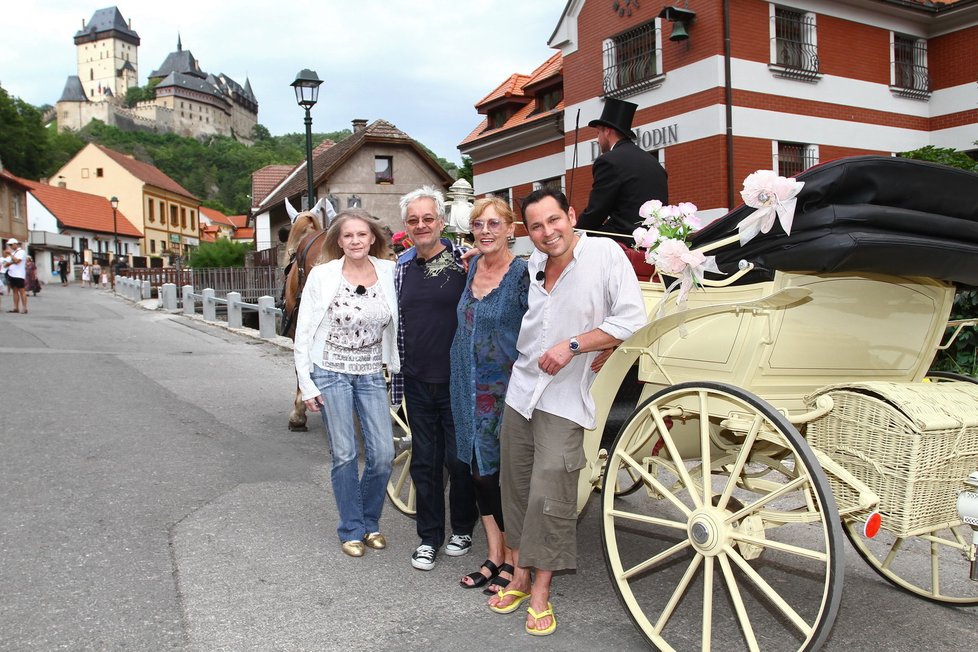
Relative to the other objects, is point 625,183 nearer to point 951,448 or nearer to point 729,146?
point 951,448

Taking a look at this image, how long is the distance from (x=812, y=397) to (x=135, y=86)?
161 metres

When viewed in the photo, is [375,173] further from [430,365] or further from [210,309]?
[430,365]

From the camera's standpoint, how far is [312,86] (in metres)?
13.1

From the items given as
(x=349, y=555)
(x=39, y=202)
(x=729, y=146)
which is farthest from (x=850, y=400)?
(x=39, y=202)

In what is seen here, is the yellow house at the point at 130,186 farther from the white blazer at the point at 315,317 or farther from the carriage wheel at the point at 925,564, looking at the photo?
the carriage wheel at the point at 925,564

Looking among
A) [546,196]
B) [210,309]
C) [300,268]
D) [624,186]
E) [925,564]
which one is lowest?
[925,564]

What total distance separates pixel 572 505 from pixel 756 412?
3.05ft

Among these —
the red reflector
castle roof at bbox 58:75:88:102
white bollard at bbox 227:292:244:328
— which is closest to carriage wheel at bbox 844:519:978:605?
the red reflector

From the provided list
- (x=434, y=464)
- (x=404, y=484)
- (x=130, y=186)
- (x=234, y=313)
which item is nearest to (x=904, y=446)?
(x=434, y=464)

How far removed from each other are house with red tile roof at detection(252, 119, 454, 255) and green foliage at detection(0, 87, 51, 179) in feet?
114

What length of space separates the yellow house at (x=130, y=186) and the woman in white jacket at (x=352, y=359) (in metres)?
69.4

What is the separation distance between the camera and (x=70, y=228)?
197 feet

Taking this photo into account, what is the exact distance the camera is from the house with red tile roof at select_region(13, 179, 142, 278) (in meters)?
55.7

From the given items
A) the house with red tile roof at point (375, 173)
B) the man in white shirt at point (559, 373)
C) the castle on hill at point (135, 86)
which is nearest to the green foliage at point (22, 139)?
the house with red tile roof at point (375, 173)
